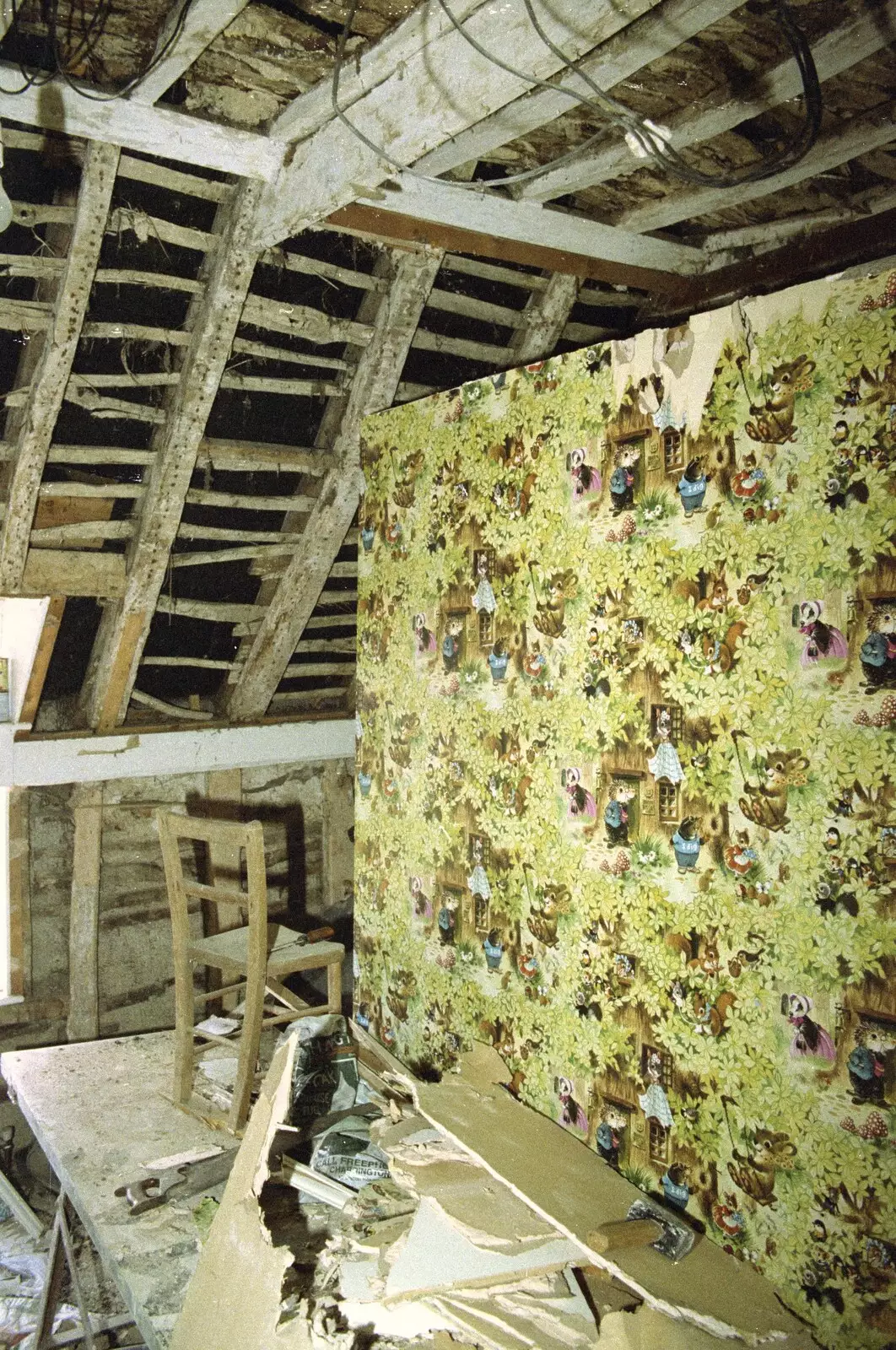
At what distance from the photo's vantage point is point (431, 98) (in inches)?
78.9

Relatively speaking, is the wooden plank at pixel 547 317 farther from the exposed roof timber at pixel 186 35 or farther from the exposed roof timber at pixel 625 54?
the exposed roof timber at pixel 186 35

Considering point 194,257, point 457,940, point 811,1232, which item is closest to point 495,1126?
Answer: point 457,940

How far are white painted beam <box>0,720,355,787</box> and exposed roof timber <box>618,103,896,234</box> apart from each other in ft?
9.28

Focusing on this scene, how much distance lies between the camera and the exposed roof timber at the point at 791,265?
2.99 meters

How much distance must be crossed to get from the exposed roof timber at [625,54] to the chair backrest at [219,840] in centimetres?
190

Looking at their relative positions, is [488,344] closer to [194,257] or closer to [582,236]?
[582,236]

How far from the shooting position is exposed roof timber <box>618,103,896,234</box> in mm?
2432

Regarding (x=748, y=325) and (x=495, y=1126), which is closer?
(x=748, y=325)

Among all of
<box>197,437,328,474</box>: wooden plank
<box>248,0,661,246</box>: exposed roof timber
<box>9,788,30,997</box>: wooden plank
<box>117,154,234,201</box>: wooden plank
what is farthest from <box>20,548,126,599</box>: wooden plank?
<box>248,0,661,246</box>: exposed roof timber

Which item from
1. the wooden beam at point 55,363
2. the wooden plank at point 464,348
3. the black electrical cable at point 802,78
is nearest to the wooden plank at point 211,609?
the wooden beam at point 55,363

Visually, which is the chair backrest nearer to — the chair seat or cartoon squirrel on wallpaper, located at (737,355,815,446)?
the chair seat

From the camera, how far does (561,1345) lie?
2.07 m

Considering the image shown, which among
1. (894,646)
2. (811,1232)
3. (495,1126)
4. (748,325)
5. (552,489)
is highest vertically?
(748,325)

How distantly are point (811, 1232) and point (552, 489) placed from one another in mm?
1841
